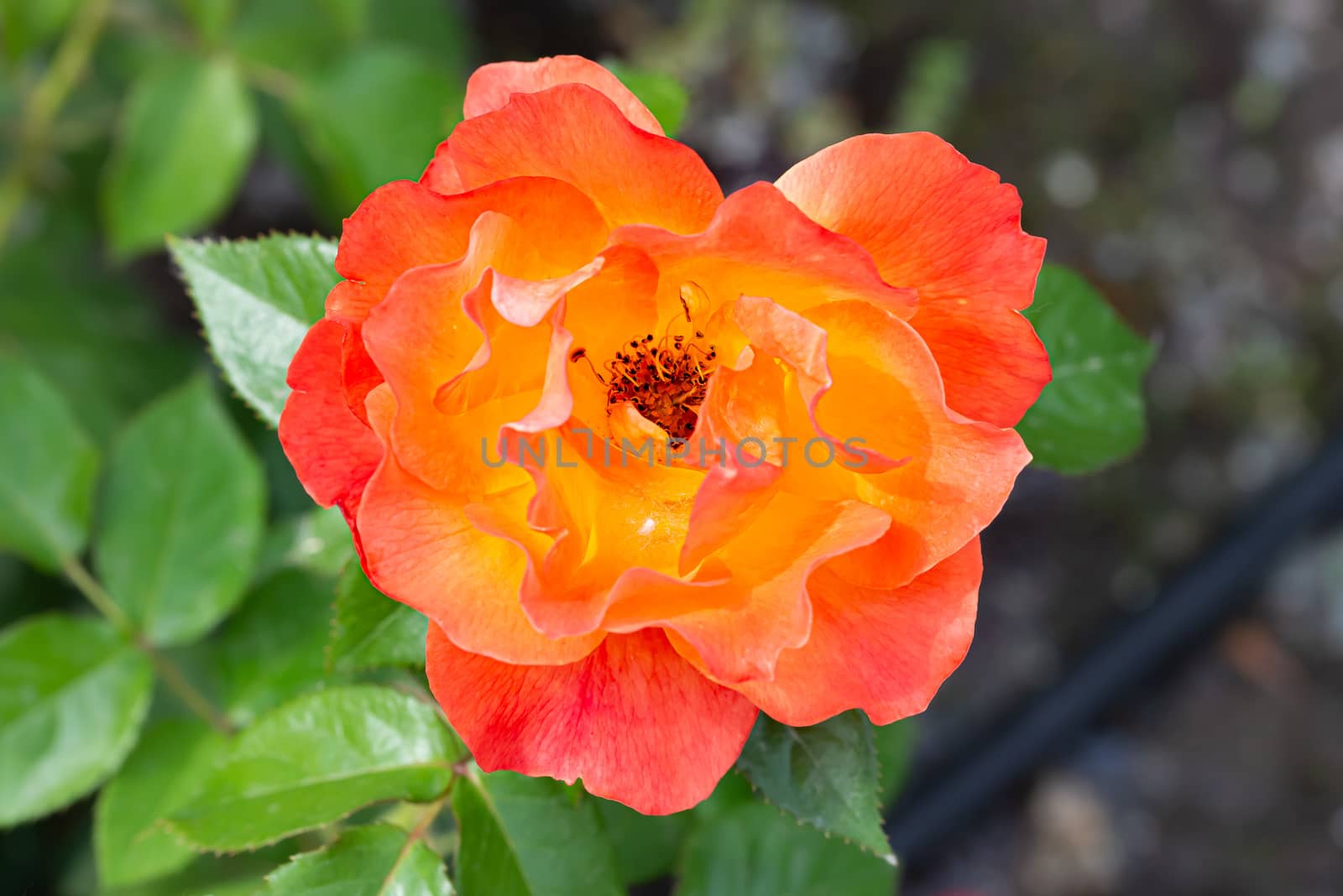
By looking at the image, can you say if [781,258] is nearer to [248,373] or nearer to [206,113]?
[248,373]

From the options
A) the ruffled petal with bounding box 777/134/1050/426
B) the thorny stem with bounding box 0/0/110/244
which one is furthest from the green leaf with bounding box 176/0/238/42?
the ruffled petal with bounding box 777/134/1050/426

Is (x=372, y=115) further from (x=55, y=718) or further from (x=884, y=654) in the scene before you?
(x=884, y=654)

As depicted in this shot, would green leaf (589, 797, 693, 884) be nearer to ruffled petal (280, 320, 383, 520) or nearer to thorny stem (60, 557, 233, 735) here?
thorny stem (60, 557, 233, 735)

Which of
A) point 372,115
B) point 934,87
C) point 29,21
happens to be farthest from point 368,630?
point 934,87

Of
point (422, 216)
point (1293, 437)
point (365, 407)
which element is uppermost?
point (422, 216)

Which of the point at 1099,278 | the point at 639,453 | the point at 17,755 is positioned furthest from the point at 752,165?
the point at 17,755
